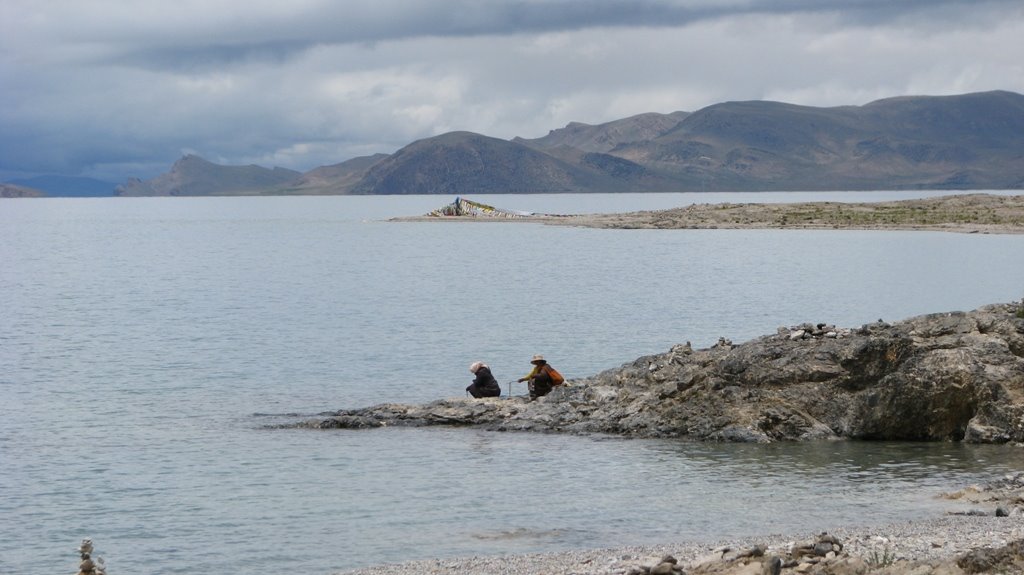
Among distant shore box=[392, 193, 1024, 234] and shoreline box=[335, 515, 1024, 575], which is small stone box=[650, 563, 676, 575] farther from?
distant shore box=[392, 193, 1024, 234]

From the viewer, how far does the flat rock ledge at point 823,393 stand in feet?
97.5

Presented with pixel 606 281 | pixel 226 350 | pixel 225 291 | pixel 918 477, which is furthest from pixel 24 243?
pixel 918 477

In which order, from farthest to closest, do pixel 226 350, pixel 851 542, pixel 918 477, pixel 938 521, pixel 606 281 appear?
pixel 606 281, pixel 226 350, pixel 918 477, pixel 938 521, pixel 851 542

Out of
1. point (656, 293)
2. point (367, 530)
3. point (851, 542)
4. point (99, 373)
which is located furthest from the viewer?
point (656, 293)

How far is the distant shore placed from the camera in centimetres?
13962

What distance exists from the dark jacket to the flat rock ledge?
155cm

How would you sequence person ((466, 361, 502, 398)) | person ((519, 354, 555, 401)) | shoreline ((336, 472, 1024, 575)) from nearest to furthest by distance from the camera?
shoreline ((336, 472, 1024, 575))
person ((519, 354, 555, 401))
person ((466, 361, 502, 398))

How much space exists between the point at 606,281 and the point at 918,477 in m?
61.9

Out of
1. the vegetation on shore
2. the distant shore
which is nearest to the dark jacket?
the distant shore

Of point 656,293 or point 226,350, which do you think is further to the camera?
point 656,293

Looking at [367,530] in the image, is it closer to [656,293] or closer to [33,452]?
[33,452]

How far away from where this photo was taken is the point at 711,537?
2183 cm

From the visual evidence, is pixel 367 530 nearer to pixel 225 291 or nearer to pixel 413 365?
pixel 413 365

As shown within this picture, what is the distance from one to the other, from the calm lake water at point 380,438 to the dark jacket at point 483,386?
2653 millimetres
